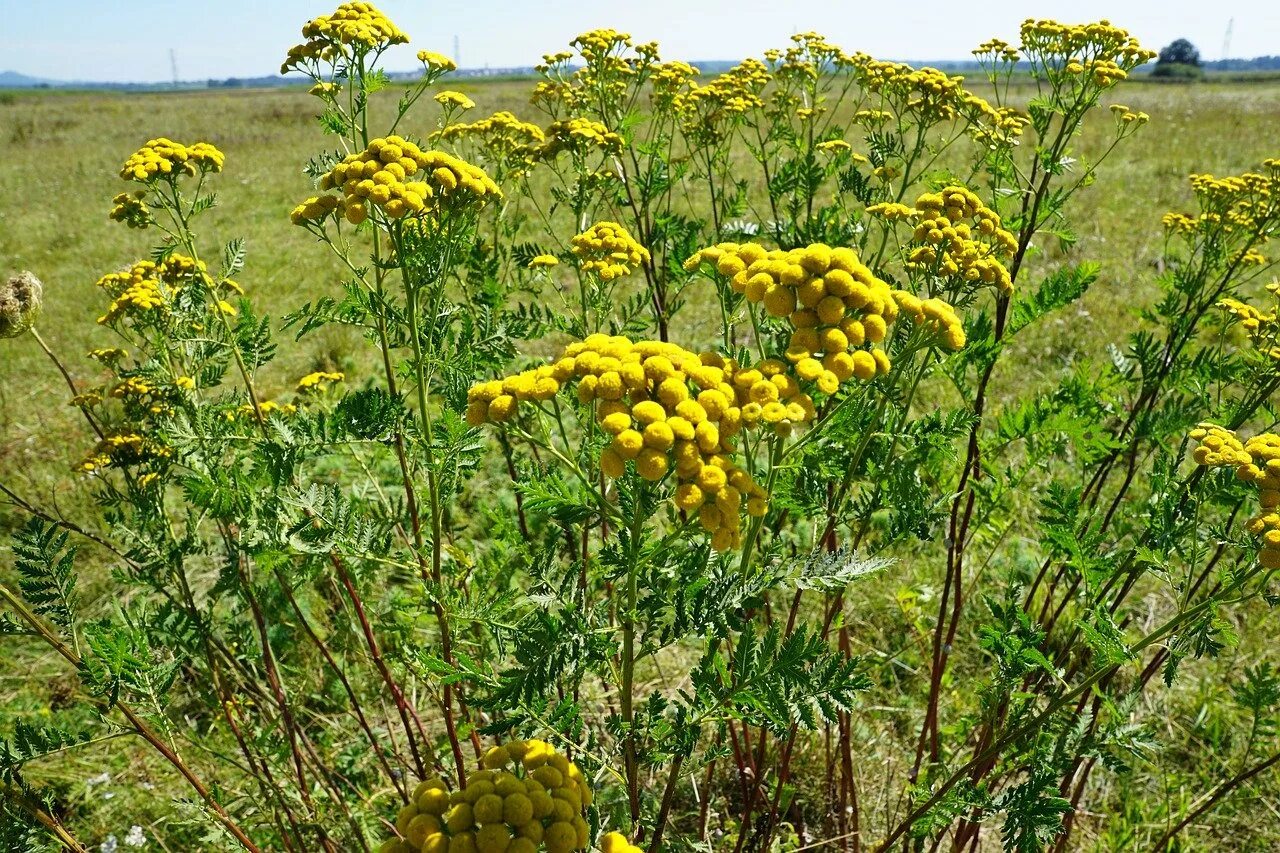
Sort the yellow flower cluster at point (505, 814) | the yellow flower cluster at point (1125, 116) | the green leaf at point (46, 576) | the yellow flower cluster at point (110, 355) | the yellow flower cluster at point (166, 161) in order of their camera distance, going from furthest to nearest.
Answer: the yellow flower cluster at point (1125, 116) < the yellow flower cluster at point (110, 355) < the yellow flower cluster at point (166, 161) < the green leaf at point (46, 576) < the yellow flower cluster at point (505, 814)

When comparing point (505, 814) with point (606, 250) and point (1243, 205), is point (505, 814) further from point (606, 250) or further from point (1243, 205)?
point (1243, 205)

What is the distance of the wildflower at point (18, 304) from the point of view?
248 cm

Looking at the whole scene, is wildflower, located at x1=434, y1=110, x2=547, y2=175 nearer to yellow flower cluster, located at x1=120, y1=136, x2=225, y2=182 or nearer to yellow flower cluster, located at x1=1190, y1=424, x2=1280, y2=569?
yellow flower cluster, located at x1=120, y1=136, x2=225, y2=182

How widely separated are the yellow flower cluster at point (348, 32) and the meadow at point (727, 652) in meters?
0.75

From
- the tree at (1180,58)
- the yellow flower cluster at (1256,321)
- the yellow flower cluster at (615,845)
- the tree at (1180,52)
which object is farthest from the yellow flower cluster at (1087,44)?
the tree at (1180,52)

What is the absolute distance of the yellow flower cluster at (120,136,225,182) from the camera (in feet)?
8.95

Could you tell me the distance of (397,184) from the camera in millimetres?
2141

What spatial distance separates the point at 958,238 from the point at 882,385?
A: 0.66 m

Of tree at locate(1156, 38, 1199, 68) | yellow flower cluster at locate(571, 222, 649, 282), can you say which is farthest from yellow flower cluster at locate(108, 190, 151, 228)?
tree at locate(1156, 38, 1199, 68)

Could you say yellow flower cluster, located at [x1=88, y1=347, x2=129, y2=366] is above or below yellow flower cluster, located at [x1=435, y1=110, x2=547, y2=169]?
below

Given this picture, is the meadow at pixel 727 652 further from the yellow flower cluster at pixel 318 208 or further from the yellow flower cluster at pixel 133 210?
the yellow flower cluster at pixel 133 210

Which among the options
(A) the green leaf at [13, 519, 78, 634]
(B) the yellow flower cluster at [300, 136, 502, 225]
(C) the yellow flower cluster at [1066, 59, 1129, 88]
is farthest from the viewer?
(C) the yellow flower cluster at [1066, 59, 1129, 88]

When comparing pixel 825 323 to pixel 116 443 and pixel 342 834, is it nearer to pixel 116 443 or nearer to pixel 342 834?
pixel 116 443

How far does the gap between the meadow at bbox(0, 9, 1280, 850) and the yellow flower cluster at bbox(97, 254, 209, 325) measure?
34cm
